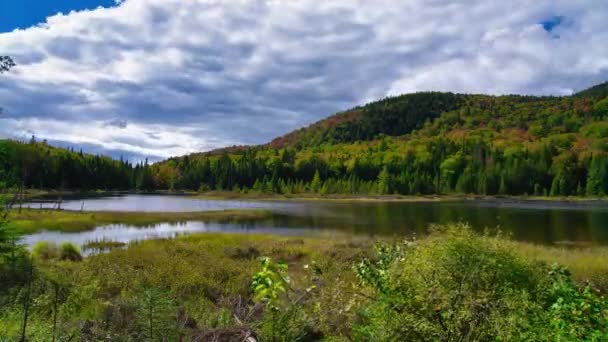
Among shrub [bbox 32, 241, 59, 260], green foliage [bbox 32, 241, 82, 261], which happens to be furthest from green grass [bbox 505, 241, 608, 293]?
shrub [bbox 32, 241, 59, 260]

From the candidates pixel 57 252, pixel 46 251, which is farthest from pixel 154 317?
pixel 46 251

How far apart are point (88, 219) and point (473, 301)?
158 feet

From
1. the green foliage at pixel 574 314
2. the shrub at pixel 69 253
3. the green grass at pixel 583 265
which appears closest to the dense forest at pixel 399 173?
the shrub at pixel 69 253

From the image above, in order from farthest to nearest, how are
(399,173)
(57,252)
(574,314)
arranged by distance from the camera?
1. (399,173)
2. (57,252)
3. (574,314)

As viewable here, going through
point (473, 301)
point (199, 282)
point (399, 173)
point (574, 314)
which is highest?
point (399, 173)

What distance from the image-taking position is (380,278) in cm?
688

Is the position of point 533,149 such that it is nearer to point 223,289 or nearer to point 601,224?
point 601,224

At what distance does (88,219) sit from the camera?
4728cm

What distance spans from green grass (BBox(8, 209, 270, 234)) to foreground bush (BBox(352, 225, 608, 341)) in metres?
34.0

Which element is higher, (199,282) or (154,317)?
(154,317)

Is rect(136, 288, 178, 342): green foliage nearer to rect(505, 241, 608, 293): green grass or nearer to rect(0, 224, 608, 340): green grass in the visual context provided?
rect(0, 224, 608, 340): green grass

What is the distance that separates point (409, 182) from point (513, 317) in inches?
5887

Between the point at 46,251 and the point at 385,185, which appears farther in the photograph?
the point at 385,185

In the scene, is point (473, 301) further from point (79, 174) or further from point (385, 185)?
point (79, 174)
